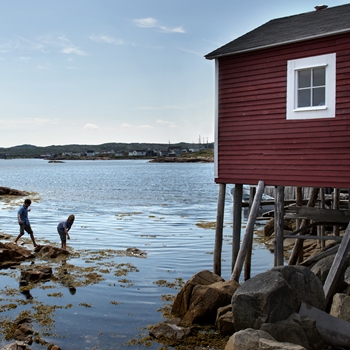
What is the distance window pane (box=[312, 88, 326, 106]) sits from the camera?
13.2 metres

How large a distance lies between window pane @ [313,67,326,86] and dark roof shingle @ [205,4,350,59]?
87 cm

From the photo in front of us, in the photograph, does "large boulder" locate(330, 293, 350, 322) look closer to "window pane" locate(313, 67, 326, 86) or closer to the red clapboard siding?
the red clapboard siding

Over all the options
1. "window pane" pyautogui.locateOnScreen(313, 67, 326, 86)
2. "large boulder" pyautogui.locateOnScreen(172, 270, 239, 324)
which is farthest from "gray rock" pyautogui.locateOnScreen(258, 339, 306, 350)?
"window pane" pyautogui.locateOnScreen(313, 67, 326, 86)

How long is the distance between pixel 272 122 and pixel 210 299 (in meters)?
5.10

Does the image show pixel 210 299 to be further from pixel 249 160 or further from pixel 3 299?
pixel 3 299

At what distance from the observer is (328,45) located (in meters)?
13.0

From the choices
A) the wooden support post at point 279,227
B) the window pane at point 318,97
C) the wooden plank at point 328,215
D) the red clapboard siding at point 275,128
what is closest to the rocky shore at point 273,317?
the wooden support post at point 279,227

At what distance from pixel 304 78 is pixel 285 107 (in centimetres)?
90

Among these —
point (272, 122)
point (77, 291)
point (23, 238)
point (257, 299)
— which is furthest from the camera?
point (23, 238)

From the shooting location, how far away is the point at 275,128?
14.0m

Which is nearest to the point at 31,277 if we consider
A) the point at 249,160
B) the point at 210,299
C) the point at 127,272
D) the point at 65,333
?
the point at 127,272

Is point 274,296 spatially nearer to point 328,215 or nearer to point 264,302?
point 264,302

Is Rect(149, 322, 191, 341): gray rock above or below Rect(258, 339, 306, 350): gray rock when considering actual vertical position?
below

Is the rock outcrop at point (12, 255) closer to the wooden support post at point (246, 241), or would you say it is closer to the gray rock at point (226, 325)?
the wooden support post at point (246, 241)
